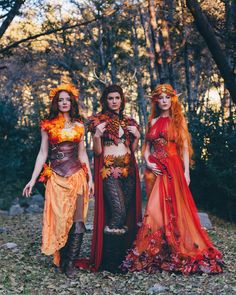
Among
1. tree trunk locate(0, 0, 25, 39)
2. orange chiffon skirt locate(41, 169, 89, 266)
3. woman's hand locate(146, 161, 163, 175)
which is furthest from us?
tree trunk locate(0, 0, 25, 39)

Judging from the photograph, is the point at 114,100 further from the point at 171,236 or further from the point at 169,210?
the point at 171,236

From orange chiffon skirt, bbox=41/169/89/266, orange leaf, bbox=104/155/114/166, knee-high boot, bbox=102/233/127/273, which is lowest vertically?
knee-high boot, bbox=102/233/127/273

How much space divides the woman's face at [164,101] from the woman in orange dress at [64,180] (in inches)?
38.0

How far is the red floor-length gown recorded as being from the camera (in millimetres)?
5086

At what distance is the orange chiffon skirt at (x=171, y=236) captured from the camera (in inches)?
200

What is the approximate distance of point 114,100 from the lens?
5.14 metres

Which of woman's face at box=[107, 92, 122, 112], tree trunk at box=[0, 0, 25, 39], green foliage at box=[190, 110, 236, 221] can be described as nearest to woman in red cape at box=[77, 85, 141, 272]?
woman's face at box=[107, 92, 122, 112]

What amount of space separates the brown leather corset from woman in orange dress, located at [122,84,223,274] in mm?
911

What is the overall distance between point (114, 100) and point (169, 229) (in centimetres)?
159

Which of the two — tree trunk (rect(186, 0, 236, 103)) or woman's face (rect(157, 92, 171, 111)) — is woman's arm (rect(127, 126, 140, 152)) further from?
tree trunk (rect(186, 0, 236, 103))

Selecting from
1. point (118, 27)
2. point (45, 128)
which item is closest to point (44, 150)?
point (45, 128)

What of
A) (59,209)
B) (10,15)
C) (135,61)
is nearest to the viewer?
(59,209)

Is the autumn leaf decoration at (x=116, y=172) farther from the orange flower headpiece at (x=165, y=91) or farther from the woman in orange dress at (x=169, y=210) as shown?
the orange flower headpiece at (x=165, y=91)

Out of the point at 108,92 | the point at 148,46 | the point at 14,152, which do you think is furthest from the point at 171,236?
the point at 148,46
